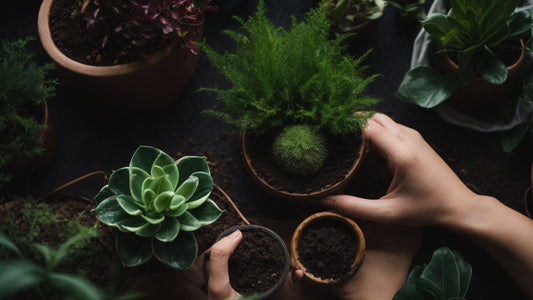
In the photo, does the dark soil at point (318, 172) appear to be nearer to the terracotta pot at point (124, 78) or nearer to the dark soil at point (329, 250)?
the dark soil at point (329, 250)

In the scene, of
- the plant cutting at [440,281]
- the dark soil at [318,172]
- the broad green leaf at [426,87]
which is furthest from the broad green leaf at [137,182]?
the broad green leaf at [426,87]

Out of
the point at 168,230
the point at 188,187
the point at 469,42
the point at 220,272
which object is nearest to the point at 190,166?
the point at 188,187

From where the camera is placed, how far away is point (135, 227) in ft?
4.69

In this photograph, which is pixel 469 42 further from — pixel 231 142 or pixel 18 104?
pixel 18 104

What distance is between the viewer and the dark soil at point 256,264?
1625mm

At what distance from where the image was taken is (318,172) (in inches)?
66.4

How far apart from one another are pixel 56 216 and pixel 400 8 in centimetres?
162

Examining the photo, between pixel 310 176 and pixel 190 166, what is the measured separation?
430 mm

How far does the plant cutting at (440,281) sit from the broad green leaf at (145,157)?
3.16ft

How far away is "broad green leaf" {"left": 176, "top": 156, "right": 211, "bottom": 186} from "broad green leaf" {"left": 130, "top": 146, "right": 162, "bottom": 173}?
0.08 m

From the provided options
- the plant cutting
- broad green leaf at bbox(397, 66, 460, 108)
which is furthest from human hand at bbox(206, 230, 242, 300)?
broad green leaf at bbox(397, 66, 460, 108)

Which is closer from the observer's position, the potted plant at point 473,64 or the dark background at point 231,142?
the potted plant at point 473,64

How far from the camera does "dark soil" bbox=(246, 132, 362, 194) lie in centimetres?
167

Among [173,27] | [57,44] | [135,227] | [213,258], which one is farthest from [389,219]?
[57,44]
